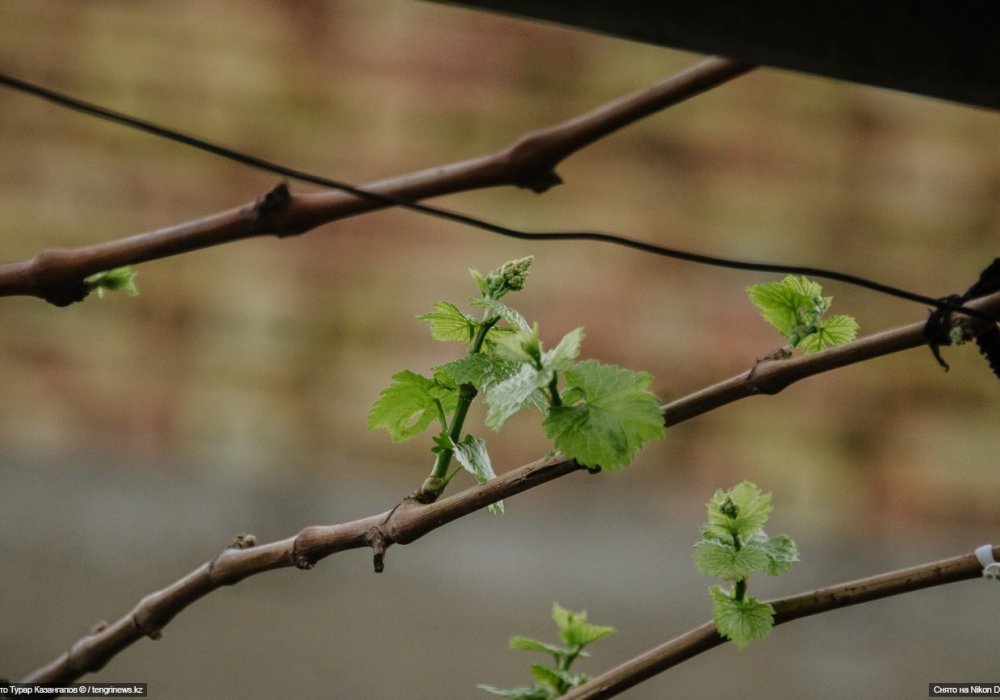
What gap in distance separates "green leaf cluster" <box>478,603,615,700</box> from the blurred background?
65 cm

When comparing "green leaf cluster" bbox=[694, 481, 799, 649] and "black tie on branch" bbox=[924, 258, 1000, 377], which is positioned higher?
"black tie on branch" bbox=[924, 258, 1000, 377]

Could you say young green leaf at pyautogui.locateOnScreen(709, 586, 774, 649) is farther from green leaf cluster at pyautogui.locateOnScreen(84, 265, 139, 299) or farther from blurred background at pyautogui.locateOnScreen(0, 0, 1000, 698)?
blurred background at pyautogui.locateOnScreen(0, 0, 1000, 698)

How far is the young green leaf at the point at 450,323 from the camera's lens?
338mm

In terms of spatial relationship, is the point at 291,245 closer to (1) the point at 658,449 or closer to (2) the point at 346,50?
(2) the point at 346,50

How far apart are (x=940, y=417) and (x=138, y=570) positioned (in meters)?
0.89

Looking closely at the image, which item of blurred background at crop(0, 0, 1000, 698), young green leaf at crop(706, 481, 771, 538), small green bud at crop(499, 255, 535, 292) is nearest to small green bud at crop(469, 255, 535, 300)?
small green bud at crop(499, 255, 535, 292)

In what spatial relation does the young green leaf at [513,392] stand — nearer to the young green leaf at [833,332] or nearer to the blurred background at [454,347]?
the young green leaf at [833,332]

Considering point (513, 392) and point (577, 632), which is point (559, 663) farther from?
point (513, 392)

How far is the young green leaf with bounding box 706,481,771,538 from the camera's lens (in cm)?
35

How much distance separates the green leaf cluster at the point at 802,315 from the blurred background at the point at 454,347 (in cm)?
73

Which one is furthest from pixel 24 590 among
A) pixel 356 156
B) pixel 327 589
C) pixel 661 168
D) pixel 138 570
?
pixel 661 168

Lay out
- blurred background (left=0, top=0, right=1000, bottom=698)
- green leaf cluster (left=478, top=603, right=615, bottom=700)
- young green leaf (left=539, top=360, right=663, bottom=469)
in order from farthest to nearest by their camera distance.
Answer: blurred background (left=0, top=0, right=1000, bottom=698) → green leaf cluster (left=478, top=603, right=615, bottom=700) → young green leaf (left=539, top=360, right=663, bottom=469)

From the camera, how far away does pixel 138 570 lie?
1.06 metres

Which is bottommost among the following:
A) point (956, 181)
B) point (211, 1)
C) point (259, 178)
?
point (956, 181)
